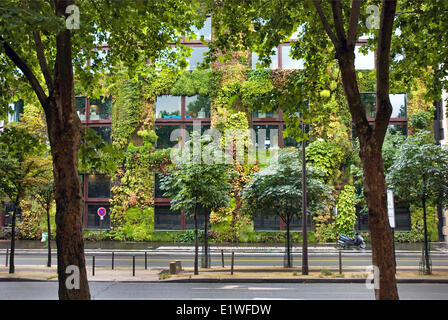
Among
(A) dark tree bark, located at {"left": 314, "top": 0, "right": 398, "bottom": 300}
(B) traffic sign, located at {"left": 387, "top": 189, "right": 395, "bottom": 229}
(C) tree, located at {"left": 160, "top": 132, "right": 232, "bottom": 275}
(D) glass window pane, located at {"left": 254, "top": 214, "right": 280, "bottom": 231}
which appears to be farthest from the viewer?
(D) glass window pane, located at {"left": 254, "top": 214, "right": 280, "bottom": 231}

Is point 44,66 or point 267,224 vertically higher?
point 44,66

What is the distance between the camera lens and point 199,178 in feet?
61.5

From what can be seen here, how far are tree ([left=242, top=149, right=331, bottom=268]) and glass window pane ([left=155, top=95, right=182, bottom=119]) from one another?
14.1m

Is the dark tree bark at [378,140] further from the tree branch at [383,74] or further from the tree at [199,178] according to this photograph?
the tree at [199,178]

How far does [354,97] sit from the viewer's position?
7.33 m

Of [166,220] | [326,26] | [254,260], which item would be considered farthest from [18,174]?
[326,26]

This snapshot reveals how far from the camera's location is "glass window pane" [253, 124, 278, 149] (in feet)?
107

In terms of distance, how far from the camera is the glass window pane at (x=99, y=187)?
3350cm

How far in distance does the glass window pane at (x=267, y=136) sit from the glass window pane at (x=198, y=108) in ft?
14.3

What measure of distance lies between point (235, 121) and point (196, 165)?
1421 centimetres

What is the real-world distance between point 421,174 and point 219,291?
10362 millimetres

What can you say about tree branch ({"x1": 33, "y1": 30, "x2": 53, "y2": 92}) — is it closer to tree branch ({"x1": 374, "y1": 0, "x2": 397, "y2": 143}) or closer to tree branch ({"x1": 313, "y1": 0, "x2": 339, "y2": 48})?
tree branch ({"x1": 313, "y1": 0, "x2": 339, "y2": 48})

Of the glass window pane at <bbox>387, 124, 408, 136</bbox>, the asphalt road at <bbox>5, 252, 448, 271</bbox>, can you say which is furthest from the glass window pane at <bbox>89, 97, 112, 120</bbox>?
the glass window pane at <bbox>387, 124, 408, 136</bbox>

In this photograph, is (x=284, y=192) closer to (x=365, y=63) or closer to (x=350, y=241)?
(x=350, y=241)
